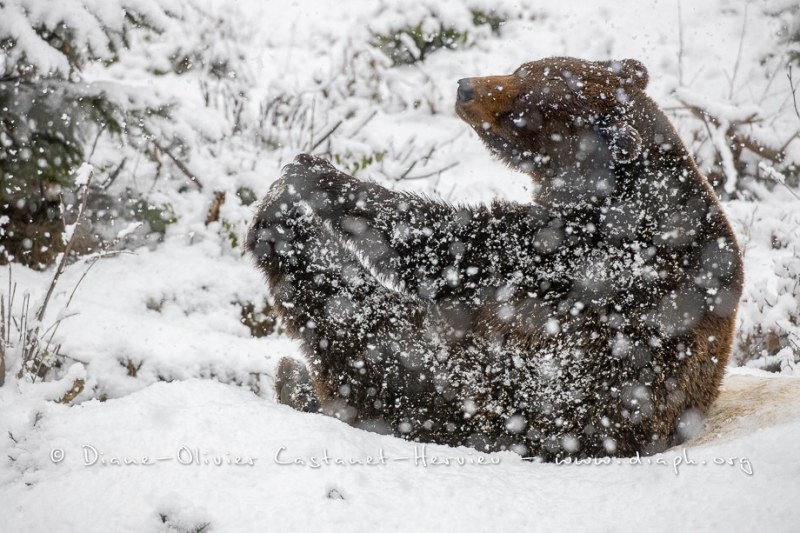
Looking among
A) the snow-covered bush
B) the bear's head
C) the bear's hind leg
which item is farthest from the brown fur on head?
Result: the snow-covered bush

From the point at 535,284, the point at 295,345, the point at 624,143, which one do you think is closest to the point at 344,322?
the point at 535,284

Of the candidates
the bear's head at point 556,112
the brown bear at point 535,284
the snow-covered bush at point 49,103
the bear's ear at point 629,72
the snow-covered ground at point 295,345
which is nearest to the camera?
the snow-covered ground at point 295,345

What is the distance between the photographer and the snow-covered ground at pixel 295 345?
1492mm

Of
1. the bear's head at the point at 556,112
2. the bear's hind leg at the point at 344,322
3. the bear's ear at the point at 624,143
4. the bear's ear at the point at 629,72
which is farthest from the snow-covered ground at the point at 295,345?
the bear's ear at the point at 629,72

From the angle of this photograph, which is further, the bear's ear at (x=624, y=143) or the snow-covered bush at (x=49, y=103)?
the snow-covered bush at (x=49, y=103)

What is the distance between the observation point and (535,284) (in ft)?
6.79

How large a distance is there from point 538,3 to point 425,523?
8.63 metres

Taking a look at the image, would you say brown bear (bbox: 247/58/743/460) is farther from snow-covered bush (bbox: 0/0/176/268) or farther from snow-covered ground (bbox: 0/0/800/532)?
snow-covered bush (bbox: 0/0/176/268)

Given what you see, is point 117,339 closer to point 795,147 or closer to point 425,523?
point 425,523

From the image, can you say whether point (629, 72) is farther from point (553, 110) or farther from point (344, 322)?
point (344, 322)

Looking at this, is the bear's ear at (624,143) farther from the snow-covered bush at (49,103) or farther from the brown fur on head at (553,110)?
the snow-covered bush at (49,103)

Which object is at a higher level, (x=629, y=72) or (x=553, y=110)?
(x=629, y=72)

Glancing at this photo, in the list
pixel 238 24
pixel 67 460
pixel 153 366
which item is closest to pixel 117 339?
pixel 153 366

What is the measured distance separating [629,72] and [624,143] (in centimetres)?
51
